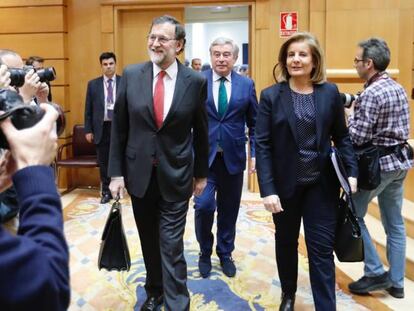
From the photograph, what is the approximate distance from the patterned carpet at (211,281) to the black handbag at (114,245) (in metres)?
0.51

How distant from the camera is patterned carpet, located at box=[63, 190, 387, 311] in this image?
2959 mm

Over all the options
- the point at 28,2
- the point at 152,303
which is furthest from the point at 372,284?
the point at 28,2

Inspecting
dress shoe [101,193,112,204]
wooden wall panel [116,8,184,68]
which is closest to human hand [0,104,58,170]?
dress shoe [101,193,112,204]

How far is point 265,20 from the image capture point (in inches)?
231

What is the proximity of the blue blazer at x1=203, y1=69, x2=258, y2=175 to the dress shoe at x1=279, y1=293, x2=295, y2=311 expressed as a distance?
954 millimetres

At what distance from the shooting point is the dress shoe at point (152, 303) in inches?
110

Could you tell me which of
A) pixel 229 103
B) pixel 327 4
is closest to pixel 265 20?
pixel 327 4

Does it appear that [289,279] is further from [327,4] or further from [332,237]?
[327,4]

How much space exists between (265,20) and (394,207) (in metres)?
3.51

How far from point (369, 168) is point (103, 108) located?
3.64m

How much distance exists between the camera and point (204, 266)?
11.1 feet

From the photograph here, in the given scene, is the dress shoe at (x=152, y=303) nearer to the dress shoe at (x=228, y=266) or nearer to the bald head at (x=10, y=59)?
the dress shoe at (x=228, y=266)

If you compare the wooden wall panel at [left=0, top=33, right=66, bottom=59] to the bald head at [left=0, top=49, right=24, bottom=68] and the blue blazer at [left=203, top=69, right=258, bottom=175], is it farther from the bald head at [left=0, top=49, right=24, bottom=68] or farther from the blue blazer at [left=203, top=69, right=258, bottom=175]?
the bald head at [left=0, top=49, right=24, bottom=68]

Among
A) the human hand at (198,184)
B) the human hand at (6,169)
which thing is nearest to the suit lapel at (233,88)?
the human hand at (198,184)
